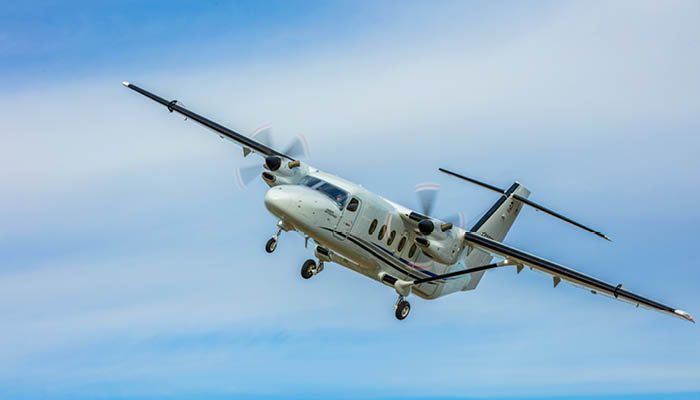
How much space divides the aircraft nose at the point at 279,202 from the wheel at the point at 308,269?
3667 millimetres

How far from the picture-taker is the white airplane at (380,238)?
28.6 meters

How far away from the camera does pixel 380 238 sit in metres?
30.2

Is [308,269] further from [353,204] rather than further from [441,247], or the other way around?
[441,247]

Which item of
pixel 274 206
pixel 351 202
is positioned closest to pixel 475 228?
pixel 351 202

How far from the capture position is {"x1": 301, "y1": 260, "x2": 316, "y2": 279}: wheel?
3134cm

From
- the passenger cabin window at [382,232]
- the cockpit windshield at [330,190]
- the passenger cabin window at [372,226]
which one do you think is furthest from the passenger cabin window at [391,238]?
the cockpit windshield at [330,190]

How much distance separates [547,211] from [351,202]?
8.76 m

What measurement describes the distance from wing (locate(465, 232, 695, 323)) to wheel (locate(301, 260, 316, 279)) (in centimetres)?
509

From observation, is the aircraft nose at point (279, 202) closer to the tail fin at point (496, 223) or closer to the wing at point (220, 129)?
the wing at point (220, 129)

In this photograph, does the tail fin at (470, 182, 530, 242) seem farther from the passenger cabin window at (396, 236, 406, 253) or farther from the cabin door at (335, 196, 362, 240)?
the cabin door at (335, 196, 362, 240)

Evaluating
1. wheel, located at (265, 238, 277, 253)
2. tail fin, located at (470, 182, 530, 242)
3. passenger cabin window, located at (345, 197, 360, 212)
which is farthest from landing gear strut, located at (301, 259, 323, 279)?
tail fin, located at (470, 182, 530, 242)

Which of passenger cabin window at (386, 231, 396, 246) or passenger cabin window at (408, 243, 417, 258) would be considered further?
passenger cabin window at (408, 243, 417, 258)

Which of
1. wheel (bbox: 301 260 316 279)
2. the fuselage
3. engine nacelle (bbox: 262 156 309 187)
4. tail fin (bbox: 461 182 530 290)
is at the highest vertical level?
tail fin (bbox: 461 182 530 290)

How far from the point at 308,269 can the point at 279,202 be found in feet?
14.0
